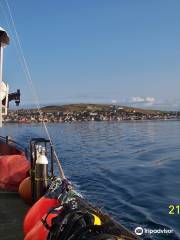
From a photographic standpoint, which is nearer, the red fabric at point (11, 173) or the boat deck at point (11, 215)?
the boat deck at point (11, 215)

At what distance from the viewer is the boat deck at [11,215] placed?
33.1 ft

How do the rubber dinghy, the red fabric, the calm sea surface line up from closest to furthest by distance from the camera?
the rubber dinghy
the red fabric
the calm sea surface

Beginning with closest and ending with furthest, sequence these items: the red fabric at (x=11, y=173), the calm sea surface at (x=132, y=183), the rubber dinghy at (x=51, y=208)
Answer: the rubber dinghy at (x=51, y=208) < the red fabric at (x=11, y=173) < the calm sea surface at (x=132, y=183)

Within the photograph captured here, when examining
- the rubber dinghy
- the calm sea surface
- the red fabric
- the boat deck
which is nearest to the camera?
the rubber dinghy

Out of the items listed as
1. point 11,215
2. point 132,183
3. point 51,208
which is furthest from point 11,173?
point 132,183

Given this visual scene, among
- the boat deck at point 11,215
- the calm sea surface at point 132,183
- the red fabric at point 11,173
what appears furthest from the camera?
the calm sea surface at point 132,183

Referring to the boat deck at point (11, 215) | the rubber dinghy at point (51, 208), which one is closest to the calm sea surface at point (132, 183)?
the rubber dinghy at point (51, 208)

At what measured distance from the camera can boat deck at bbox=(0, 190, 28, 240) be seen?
Answer: 10.1m

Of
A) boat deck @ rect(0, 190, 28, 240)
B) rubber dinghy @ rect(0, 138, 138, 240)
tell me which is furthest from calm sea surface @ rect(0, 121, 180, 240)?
boat deck @ rect(0, 190, 28, 240)

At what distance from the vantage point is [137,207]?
16484mm

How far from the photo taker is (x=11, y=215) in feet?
38.5

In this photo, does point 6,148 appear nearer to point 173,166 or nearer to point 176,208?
point 176,208

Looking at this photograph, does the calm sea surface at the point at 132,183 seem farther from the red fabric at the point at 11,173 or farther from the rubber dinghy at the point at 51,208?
the red fabric at the point at 11,173

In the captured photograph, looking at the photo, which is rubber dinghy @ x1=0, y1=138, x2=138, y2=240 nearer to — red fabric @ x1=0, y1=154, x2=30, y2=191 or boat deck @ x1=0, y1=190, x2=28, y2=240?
red fabric @ x1=0, y1=154, x2=30, y2=191
